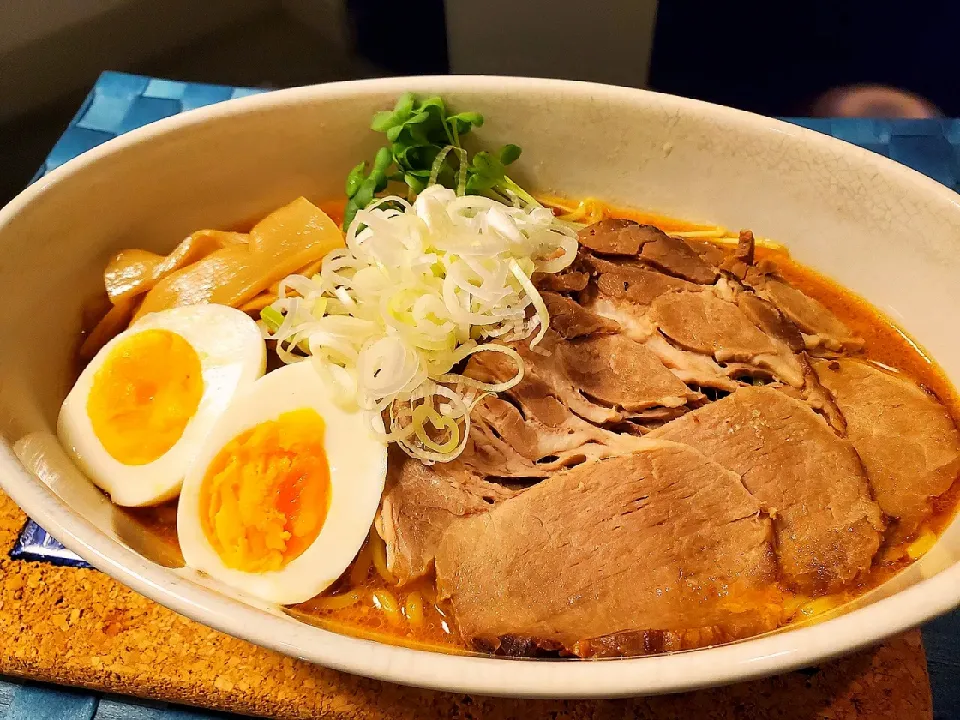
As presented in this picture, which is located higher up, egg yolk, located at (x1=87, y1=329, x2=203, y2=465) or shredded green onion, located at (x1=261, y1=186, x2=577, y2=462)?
shredded green onion, located at (x1=261, y1=186, x2=577, y2=462)

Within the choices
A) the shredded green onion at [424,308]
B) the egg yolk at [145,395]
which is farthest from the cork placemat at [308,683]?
the shredded green onion at [424,308]

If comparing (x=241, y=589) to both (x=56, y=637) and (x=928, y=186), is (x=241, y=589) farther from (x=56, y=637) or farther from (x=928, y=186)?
(x=928, y=186)

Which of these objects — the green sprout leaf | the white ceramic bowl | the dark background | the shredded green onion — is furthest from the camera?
the dark background

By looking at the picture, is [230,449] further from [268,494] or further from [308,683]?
[308,683]

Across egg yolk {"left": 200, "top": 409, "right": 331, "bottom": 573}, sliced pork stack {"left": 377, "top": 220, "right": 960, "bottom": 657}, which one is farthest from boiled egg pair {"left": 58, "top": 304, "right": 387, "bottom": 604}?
sliced pork stack {"left": 377, "top": 220, "right": 960, "bottom": 657}

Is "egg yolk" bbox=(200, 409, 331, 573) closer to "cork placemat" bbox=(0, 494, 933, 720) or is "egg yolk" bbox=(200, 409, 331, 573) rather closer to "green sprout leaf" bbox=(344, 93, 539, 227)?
"cork placemat" bbox=(0, 494, 933, 720)
